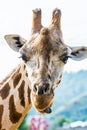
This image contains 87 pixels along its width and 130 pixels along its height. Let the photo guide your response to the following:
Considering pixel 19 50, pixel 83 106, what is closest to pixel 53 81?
pixel 19 50

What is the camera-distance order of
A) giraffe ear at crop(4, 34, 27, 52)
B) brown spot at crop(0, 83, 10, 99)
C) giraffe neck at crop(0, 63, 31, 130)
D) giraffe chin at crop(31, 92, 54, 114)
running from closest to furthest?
giraffe chin at crop(31, 92, 54, 114)
giraffe ear at crop(4, 34, 27, 52)
giraffe neck at crop(0, 63, 31, 130)
brown spot at crop(0, 83, 10, 99)

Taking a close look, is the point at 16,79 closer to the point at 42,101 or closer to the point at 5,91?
the point at 5,91

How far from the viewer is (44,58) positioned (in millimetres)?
6074

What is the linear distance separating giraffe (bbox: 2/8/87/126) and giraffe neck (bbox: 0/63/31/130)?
208mm

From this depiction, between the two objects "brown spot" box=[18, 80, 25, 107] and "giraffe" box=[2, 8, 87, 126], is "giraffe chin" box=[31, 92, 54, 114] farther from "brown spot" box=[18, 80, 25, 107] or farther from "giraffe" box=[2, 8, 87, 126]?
"brown spot" box=[18, 80, 25, 107]

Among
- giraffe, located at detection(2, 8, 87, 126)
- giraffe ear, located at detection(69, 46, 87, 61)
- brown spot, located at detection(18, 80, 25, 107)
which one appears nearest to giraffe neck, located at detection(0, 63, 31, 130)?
brown spot, located at detection(18, 80, 25, 107)

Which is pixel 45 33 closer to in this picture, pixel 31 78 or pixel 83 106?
pixel 31 78

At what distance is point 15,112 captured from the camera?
267 inches

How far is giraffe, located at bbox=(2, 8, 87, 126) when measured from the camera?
5.93 m

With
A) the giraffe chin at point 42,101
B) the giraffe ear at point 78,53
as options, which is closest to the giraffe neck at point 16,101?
the giraffe ear at point 78,53

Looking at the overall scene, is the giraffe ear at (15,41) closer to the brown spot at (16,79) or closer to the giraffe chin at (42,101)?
the brown spot at (16,79)

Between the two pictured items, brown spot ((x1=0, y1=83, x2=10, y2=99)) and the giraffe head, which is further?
brown spot ((x1=0, y1=83, x2=10, y2=99))

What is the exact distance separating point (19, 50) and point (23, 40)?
10.2 inches

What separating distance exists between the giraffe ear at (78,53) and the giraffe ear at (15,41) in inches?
20.2
